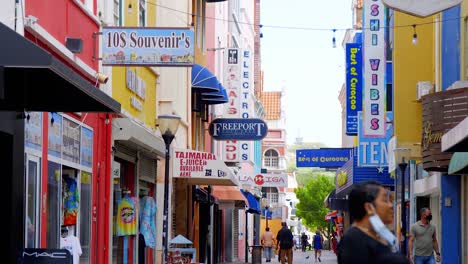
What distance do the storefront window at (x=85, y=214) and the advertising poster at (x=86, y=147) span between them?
19 cm

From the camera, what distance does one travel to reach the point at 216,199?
39719mm

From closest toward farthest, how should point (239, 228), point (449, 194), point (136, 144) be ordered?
point (136, 144)
point (449, 194)
point (239, 228)

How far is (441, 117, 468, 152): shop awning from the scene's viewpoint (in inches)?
607

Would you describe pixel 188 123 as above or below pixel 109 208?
above

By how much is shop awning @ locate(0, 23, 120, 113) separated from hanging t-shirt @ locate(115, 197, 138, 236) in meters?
8.62

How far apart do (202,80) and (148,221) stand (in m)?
7.79

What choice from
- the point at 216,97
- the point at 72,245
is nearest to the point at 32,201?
the point at 72,245

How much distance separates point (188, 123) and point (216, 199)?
Answer: 9.49 m

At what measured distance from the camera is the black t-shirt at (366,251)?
22.6 feet

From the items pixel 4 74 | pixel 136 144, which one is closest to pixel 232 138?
pixel 136 144

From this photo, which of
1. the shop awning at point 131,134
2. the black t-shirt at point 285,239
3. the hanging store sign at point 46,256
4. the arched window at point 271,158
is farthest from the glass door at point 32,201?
the arched window at point 271,158

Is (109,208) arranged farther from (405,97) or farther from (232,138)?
(232,138)

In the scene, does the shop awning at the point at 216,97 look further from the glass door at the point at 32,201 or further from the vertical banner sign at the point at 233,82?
the glass door at the point at 32,201

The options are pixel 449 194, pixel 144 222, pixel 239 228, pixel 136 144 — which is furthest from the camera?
pixel 239 228
